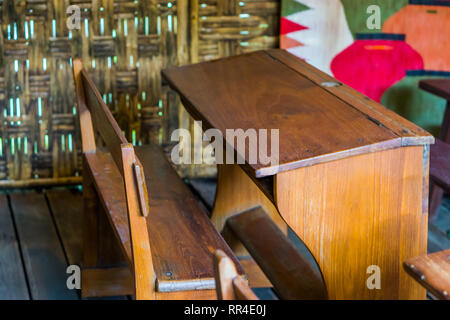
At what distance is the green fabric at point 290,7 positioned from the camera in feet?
11.9

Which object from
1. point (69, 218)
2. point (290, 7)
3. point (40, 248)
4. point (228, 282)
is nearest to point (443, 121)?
point (290, 7)

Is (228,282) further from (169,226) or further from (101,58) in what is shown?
(101,58)

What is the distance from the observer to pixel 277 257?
274cm

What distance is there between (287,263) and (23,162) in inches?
64.4

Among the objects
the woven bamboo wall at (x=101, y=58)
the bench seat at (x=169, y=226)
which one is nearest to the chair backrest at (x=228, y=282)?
the bench seat at (x=169, y=226)

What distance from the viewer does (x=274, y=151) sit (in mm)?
2086

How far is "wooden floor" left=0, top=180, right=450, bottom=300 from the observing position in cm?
283

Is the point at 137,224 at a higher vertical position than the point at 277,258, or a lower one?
higher

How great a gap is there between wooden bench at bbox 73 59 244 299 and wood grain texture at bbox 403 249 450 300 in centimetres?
51

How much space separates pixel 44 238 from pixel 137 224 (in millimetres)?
1475

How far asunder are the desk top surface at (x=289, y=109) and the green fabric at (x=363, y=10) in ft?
2.34

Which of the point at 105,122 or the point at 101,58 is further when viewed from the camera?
the point at 101,58
